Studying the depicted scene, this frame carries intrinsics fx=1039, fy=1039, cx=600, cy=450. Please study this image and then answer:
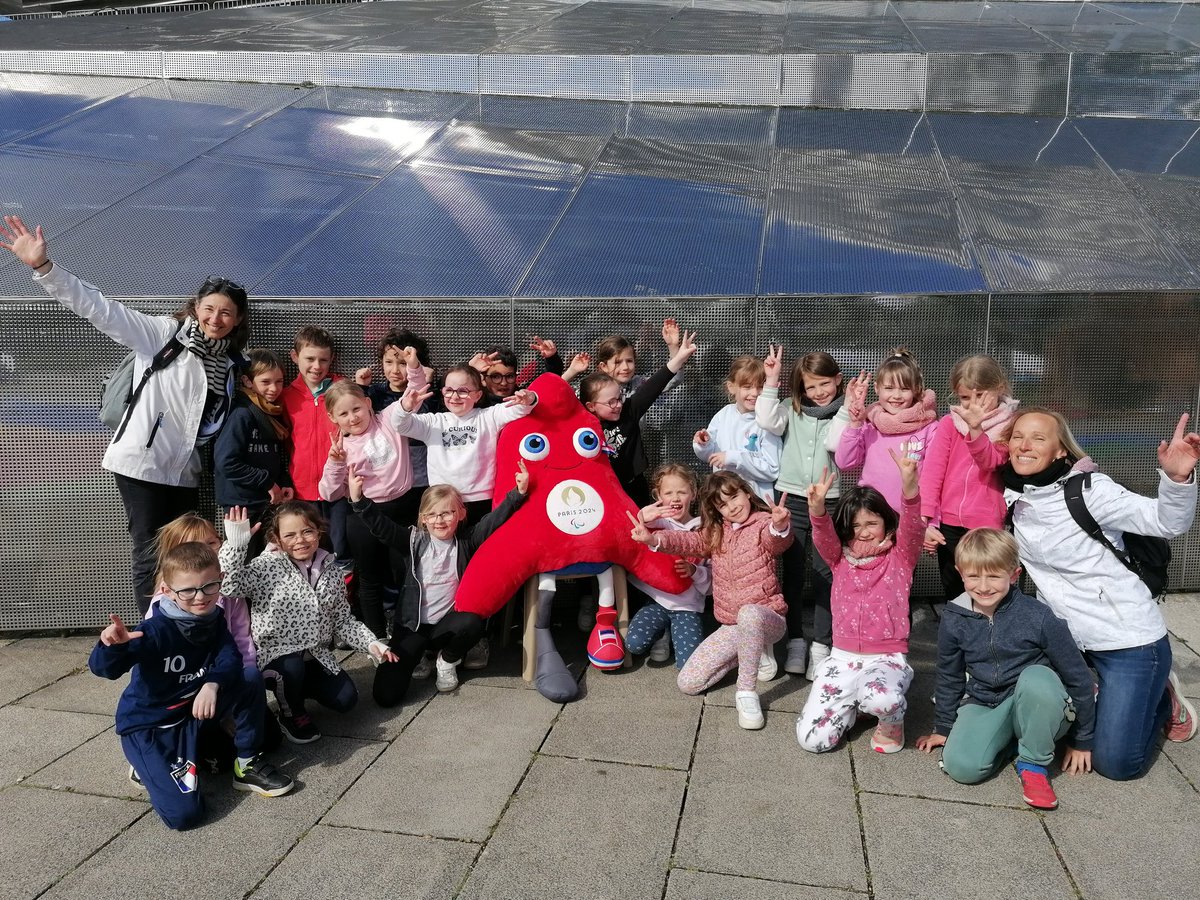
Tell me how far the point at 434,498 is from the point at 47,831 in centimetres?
210

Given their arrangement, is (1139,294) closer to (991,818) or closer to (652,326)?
(652,326)

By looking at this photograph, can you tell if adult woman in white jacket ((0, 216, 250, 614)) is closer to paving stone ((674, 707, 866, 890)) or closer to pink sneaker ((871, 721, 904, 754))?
paving stone ((674, 707, 866, 890))

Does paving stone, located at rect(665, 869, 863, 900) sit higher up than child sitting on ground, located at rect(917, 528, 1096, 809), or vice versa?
child sitting on ground, located at rect(917, 528, 1096, 809)

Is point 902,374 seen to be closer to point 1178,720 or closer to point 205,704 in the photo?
point 1178,720

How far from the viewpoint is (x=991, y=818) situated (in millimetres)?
3746

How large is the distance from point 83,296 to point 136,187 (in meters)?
2.68

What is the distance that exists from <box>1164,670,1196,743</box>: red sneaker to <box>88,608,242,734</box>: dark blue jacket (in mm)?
3785

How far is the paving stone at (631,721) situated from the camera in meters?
4.29

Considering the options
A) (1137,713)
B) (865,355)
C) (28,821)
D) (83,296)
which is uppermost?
(83,296)

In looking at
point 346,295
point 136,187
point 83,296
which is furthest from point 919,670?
point 136,187

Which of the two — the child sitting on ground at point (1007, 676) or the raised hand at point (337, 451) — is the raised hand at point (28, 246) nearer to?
the raised hand at point (337, 451)

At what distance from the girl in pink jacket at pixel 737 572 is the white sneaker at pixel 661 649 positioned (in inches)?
11.5

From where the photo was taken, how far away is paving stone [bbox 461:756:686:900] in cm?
337

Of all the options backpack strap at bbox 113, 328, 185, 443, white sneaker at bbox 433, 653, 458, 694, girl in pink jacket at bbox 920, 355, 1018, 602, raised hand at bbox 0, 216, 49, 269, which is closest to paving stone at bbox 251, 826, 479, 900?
white sneaker at bbox 433, 653, 458, 694
